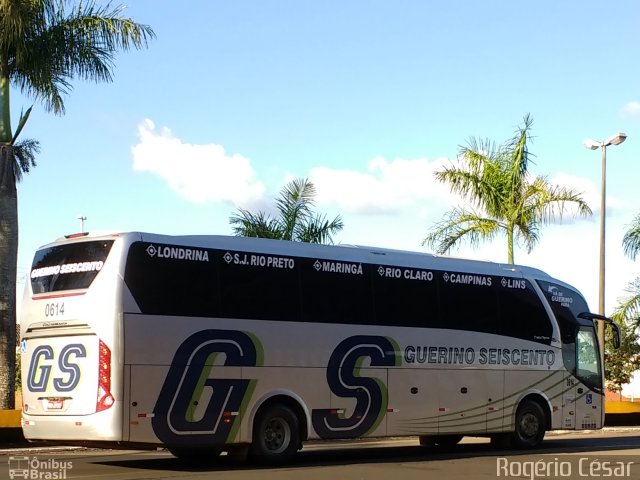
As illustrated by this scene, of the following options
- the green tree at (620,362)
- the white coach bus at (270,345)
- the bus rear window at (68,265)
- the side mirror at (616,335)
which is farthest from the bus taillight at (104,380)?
the green tree at (620,362)

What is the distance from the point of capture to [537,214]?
32.2 meters

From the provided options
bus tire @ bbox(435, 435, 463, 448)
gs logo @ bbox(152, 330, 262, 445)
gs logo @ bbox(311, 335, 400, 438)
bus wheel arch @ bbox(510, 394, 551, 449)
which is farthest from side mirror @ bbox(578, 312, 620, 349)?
gs logo @ bbox(152, 330, 262, 445)

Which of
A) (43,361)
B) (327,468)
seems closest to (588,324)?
(327,468)

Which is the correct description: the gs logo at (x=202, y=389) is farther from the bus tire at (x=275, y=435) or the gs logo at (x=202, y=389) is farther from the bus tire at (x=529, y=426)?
the bus tire at (x=529, y=426)

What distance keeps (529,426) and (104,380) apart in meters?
9.66

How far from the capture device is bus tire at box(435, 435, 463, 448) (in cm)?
2206

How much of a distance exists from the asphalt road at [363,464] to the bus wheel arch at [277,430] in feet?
0.92

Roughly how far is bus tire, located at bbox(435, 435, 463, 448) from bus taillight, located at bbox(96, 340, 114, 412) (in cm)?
907

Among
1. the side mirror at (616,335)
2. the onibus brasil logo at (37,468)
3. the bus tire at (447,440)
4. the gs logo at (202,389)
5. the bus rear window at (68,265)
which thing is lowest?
the bus tire at (447,440)

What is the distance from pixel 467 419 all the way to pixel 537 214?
13.4 m

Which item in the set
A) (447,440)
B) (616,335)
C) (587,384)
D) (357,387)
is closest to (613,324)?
(616,335)

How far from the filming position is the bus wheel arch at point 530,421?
69.1 ft

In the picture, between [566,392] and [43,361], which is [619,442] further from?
[43,361]

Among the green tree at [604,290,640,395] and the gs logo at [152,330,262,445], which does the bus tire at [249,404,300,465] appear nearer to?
the gs logo at [152,330,262,445]
